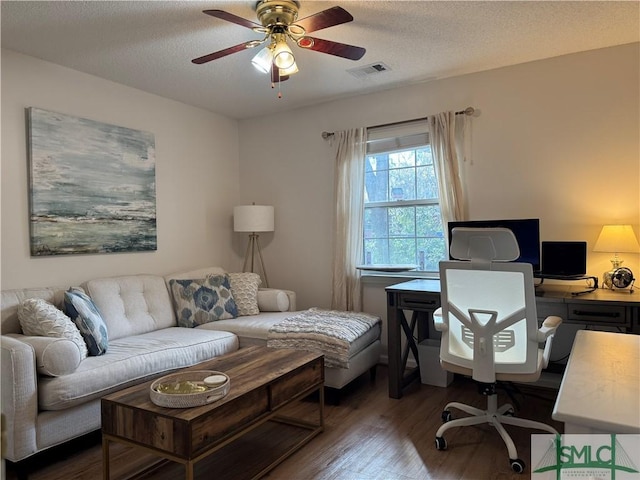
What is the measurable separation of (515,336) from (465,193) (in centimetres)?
154

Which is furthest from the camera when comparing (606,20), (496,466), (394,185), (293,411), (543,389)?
(394,185)

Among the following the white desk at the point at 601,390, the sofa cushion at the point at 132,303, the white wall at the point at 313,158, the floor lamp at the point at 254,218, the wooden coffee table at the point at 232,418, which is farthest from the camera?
the floor lamp at the point at 254,218

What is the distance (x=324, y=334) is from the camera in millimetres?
3027

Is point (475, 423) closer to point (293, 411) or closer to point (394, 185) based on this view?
point (293, 411)

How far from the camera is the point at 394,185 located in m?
3.93

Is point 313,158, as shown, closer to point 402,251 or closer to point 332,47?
point 402,251

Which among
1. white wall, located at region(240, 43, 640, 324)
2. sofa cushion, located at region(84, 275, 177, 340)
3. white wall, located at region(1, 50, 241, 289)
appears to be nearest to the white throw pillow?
sofa cushion, located at region(84, 275, 177, 340)

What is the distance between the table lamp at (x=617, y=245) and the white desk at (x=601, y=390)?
1.68 m

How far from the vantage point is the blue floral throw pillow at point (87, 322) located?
2.62 m

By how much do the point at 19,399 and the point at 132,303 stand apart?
1.28m

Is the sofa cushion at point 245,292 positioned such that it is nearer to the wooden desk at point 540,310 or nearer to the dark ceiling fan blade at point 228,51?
the wooden desk at point 540,310

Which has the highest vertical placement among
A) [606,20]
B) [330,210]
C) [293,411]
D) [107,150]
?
[606,20]

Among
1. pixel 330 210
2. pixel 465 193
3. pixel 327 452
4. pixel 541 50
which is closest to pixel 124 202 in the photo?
pixel 330 210

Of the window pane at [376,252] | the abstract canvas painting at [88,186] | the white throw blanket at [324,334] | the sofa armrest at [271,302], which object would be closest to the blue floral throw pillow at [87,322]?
the abstract canvas painting at [88,186]
